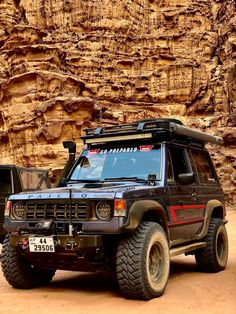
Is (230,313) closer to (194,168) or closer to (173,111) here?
(194,168)

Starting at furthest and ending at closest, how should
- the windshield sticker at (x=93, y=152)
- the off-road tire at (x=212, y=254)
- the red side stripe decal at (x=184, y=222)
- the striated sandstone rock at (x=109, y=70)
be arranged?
the striated sandstone rock at (x=109, y=70) < the off-road tire at (x=212, y=254) < the windshield sticker at (x=93, y=152) < the red side stripe decal at (x=184, y=222)

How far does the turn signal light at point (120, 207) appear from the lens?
5.08 metres

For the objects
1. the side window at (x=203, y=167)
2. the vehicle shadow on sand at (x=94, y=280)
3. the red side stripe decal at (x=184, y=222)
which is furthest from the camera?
the side window at (x=203, y=167)

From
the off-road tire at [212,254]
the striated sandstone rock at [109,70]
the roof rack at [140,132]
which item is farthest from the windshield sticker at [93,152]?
the striated sandstone rock at [109,70]

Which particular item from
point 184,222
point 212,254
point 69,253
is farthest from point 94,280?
point 212,254

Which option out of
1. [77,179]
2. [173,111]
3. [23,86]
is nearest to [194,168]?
[77,179]

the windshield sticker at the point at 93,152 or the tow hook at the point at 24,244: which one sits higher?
the windshield sticker at the point at 93,152

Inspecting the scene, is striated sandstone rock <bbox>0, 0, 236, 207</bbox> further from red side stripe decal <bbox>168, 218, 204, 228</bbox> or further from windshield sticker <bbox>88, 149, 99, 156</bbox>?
windshield sticker <bbox>88, 149, 99, 156</bbox>

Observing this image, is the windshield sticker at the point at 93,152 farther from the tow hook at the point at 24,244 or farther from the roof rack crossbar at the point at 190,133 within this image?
the tow hook at the point at 24,244

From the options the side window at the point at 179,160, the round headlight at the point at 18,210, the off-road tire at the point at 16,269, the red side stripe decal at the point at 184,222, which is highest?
the side window at the point at 179,160

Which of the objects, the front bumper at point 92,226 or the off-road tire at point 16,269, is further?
the off-road tire at point 16,269

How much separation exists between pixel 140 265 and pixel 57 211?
1223 mm

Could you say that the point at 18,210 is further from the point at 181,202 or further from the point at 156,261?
the point at 181,202

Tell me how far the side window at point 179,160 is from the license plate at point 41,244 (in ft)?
7.47
